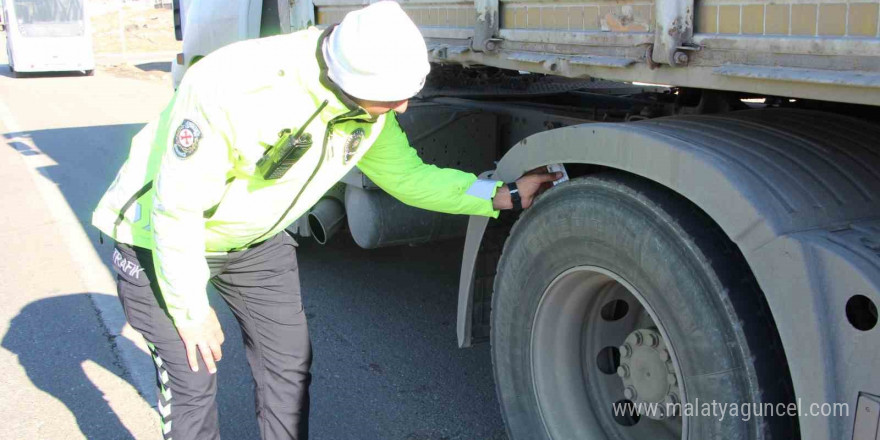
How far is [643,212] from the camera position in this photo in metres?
Answer: 2.10

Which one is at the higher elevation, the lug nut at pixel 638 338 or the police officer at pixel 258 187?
the police officer at pixel 258 187

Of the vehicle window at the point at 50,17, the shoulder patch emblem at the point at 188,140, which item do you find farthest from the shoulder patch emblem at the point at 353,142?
the vehicle window at the point at 50,17

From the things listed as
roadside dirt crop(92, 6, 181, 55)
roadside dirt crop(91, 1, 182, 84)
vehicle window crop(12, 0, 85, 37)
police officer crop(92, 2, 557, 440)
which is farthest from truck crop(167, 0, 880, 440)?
roadside dirt crop(92, 6, 181, 55)

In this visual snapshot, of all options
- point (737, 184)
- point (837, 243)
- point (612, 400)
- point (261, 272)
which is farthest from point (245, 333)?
point (837, 243)

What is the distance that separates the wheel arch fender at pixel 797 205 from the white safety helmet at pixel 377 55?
1.89 ft

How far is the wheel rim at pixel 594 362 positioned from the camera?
2.43 m

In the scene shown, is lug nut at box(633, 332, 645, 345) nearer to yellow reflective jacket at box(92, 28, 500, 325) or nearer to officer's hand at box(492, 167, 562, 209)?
officer's hand at box(492, 167, 562, 209)

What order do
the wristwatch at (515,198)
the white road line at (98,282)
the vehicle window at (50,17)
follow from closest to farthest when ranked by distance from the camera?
the wristwatch at (515,198)
the white road line at (98,282)
the vehicle window at (50,17)

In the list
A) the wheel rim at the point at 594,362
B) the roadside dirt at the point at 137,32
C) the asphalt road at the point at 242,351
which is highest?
the roadside dirt at the point at 137,32

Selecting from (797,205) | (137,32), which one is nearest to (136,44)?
(137,32)

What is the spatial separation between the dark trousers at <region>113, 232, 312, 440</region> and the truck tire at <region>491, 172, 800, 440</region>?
0.69 m

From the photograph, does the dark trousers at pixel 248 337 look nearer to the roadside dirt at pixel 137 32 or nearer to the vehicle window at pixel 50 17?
the vehicle window at pixel 50 17

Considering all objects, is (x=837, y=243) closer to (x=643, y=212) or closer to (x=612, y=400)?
(x=643, y=212)

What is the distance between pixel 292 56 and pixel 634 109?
5.71 feet
